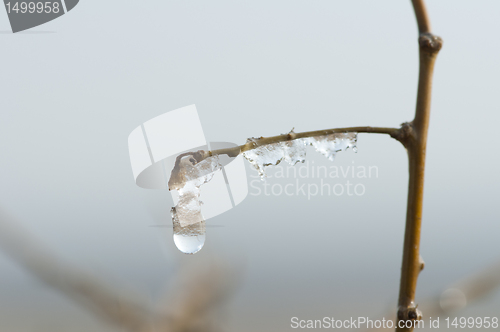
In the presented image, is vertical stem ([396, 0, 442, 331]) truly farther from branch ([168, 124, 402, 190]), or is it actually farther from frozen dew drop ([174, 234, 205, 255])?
frozen dew drop ([174, 234, 205, 255])

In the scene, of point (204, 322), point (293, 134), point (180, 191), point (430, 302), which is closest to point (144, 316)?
point (204, 322)

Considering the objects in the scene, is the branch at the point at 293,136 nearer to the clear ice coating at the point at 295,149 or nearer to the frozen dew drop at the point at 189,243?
the clear ice coating at the point at 295,149

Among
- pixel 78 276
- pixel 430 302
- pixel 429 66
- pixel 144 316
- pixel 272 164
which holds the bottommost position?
pixel 430 302

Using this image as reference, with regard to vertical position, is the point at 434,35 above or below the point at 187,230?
above

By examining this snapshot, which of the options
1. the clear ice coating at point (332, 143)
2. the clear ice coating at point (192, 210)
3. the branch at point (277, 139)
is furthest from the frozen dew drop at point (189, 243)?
the clear ice coating at point (332, 143)

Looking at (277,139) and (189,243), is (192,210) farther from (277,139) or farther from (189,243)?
(277,139)

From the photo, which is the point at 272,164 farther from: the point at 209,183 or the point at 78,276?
the point at 78,276

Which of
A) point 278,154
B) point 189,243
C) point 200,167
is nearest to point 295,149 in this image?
point 278,154
